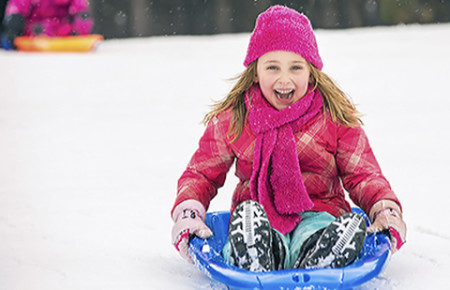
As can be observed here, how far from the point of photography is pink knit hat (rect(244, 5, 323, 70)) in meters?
1.56

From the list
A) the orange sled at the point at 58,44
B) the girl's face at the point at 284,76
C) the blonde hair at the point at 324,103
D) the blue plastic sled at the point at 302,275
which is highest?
the girl's face at the point at 284,76

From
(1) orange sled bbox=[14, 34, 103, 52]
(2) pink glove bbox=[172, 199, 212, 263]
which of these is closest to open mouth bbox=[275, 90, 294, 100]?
(2) pink glove bbox=[172, 199, 212, 263]

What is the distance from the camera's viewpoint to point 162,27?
8406 millimetres

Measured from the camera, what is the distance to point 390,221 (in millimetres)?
1449

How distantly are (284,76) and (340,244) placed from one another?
1.49ft

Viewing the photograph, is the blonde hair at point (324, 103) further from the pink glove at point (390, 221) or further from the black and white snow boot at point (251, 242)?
the black and white snow boot at point (251, 242)

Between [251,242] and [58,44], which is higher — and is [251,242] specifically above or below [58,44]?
above

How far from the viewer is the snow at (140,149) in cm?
166

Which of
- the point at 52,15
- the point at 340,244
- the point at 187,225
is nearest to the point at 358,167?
the point at 340,244

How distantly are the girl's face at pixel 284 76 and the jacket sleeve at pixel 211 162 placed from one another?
0.52 ft

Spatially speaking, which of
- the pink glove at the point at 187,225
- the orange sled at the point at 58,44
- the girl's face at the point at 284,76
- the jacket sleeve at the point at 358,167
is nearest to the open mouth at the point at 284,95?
the girl's face at the point at 284,76

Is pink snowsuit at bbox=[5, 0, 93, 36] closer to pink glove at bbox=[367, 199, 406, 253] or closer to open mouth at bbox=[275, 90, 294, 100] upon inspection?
open mouth at bbox=[275, 90, 294, 100]

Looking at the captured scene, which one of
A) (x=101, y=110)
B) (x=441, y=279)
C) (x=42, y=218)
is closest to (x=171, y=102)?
(x=101, y=110)

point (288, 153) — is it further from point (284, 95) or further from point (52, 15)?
point (52, 15)
